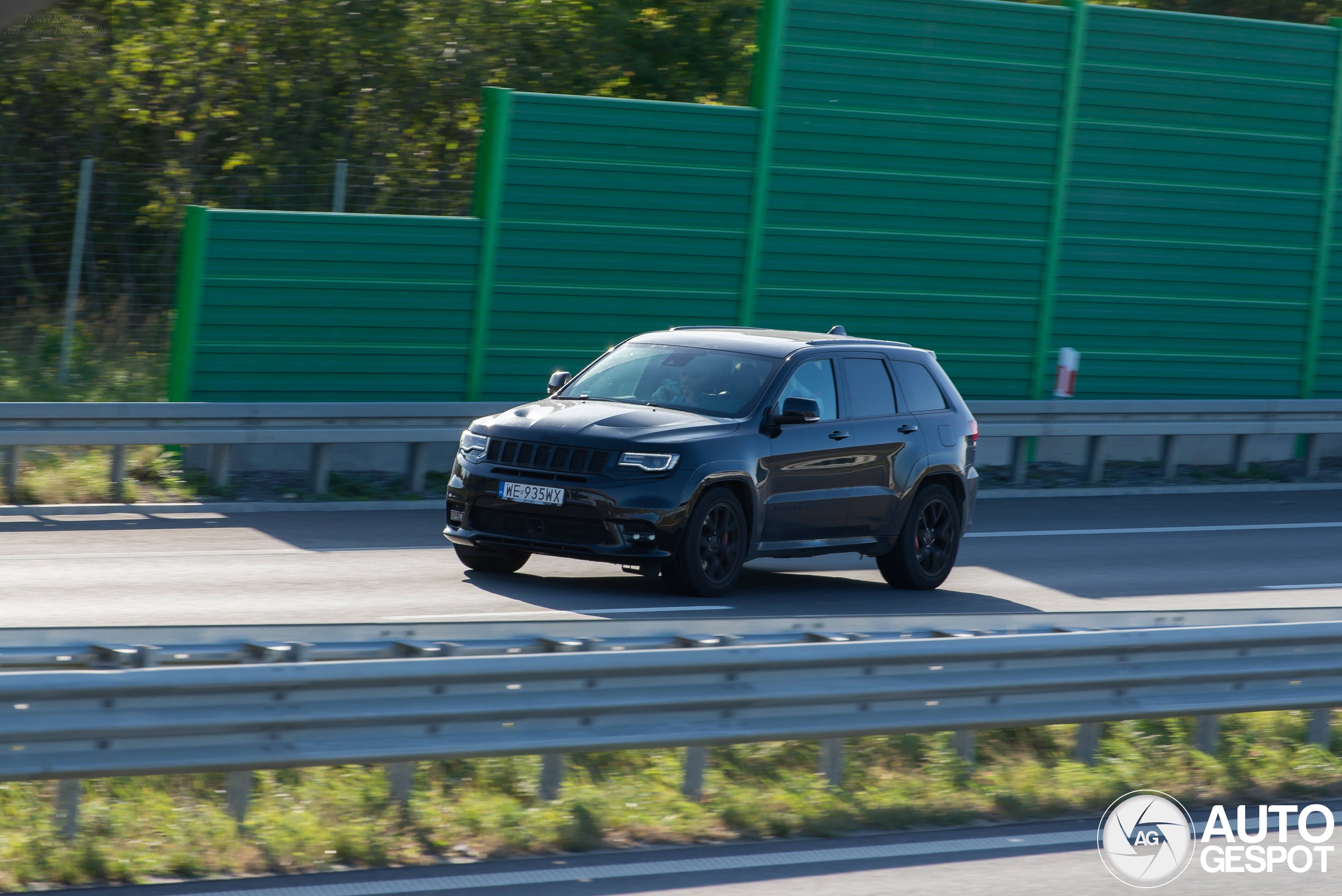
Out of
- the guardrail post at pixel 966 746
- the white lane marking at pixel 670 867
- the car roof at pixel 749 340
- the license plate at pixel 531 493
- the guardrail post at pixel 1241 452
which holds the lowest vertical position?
the white lane marking at pixel 670 867

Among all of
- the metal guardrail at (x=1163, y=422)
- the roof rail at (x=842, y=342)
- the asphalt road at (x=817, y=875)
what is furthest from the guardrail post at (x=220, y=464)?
the asphalt road at (x=817, y=875)

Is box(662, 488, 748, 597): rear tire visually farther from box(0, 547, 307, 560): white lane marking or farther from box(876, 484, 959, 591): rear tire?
box(0, 547, 307, 560): white lane marking

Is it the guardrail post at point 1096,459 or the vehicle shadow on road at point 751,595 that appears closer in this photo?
the vehicle shadow on road at point 751,595

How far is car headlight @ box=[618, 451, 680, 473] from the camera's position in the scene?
35.0 ft

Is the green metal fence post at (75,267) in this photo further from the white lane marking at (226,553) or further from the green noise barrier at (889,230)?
the white lane marking at (226,553)

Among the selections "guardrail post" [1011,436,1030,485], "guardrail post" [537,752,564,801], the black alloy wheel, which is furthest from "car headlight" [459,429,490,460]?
"guardrail post" [1011,436,1030,485]

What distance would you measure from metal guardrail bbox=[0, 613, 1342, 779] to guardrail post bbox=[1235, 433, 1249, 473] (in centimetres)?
1269

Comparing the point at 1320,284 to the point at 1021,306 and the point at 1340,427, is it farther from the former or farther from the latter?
the point at 1021,306

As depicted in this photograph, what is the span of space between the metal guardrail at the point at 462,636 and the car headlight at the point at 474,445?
397 centimetres

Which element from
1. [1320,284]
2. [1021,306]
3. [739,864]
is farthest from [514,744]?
[1320,284]

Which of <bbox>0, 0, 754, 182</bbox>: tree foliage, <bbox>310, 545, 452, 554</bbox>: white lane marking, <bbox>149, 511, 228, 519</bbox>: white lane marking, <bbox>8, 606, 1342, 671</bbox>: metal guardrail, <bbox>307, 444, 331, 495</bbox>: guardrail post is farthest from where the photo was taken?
<bbox>0, 0, 754, 182</bbox>: tree foliage

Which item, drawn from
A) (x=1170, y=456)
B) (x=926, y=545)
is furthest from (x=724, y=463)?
(x=1170, y=456)

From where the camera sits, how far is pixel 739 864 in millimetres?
6117

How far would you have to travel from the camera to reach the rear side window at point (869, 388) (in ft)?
39.9
